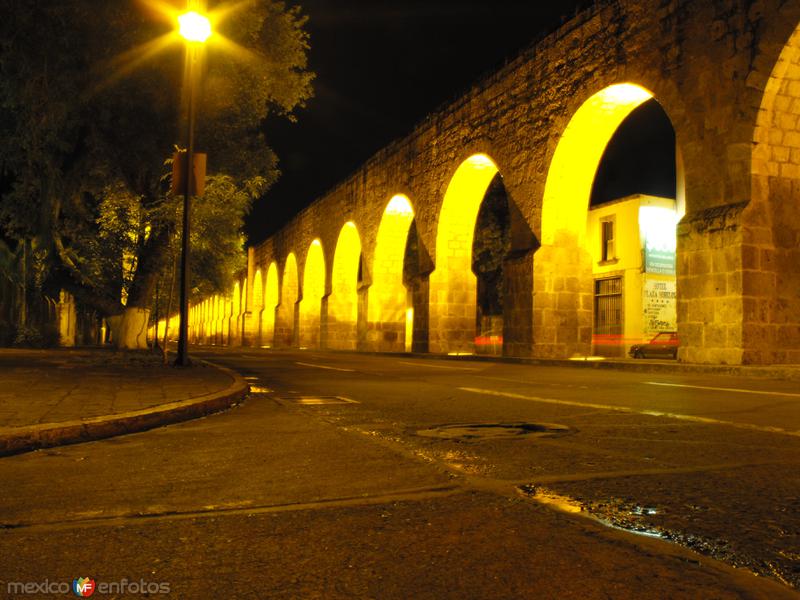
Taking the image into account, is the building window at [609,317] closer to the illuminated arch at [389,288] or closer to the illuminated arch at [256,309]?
the illuminated arch at [389,288]

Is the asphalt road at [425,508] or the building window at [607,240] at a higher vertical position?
the building window at [607,240]

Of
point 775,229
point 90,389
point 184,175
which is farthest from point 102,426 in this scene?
point 775,229

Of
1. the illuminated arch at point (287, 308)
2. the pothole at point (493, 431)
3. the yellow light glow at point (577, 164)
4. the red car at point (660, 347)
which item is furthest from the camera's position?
the illuminated arch at point (287, 308)

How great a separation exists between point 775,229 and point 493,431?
29.1 feet

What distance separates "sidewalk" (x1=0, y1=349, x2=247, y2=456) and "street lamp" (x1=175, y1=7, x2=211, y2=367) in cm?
107

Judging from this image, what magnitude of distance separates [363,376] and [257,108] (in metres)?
9.44

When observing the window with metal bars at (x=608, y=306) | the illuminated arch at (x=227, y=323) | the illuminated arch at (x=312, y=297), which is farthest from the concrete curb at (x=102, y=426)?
the illuminated arch at (x=227, y=323)

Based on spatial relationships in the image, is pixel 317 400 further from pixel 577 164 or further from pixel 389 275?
pixel 389 275

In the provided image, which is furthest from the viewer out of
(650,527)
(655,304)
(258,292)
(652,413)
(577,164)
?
(258,292)

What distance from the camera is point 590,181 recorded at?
1742 cm

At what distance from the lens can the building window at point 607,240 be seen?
27031 mm

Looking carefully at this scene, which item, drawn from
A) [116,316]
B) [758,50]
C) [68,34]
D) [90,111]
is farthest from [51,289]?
[758,50]

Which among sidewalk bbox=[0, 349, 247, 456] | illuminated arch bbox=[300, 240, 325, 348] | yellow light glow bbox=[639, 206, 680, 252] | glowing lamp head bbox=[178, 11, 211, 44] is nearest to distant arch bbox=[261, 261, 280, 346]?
illuminated arch bbox=[300, 240, 325, 348]

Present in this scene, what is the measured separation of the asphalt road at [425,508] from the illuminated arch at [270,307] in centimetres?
4290
